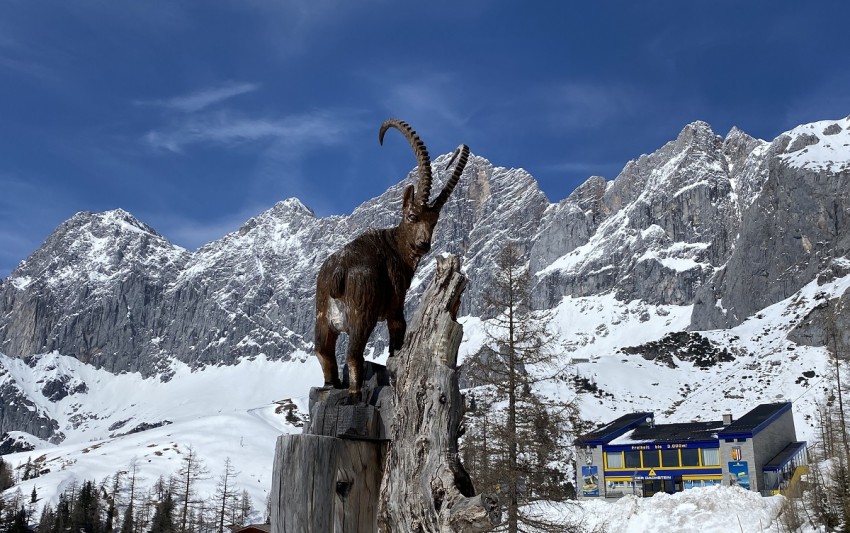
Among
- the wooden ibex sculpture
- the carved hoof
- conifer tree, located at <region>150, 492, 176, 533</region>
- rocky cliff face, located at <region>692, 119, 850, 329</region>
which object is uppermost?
rocky cliff face, located at <region>692, 119, 850, 329</region>

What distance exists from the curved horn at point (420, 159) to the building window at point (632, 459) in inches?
1827

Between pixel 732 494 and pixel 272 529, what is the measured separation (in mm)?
24087

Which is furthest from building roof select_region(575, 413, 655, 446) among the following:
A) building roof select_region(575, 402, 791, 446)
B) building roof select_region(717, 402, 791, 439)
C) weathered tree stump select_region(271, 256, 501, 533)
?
weathered tree stump select_region(271, 256, 501, 533)

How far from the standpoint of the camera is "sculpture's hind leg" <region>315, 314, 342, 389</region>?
16.5 ft

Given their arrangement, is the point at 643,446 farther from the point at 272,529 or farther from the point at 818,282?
the point at 818,282

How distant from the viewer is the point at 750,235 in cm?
16038

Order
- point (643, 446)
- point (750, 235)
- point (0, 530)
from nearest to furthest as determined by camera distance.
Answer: point (643, 446), point (0, 530), point (750, 235)

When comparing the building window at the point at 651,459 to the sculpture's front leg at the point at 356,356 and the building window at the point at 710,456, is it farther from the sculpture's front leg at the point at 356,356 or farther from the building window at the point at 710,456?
the sculpture's front leg at the point at 356,356

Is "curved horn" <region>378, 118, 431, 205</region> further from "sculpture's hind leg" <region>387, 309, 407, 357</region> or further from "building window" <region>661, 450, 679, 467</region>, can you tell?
"building window" <region>661, 450, 679, 467</region>

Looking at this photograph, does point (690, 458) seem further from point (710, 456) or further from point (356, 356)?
point (356, 356)

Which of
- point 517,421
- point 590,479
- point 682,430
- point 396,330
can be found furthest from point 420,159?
point 682,430

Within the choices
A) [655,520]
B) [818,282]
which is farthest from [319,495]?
[818,282]

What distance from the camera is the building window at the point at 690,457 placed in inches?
1839

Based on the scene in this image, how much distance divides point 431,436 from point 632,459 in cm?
4744
